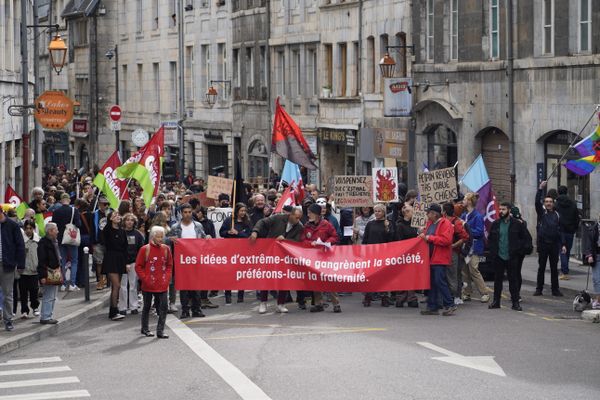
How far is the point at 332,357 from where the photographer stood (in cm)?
1730

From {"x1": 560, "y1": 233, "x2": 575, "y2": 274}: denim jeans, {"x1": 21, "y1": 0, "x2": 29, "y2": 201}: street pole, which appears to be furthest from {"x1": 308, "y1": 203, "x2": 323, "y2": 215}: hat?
{"x1": 21, "y1": 0, "x2": 29, "y2": 201}: street pole

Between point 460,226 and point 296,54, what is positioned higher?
point 296,54

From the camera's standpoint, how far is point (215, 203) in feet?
106

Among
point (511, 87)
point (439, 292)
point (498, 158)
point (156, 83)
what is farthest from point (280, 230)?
point (156, 83)

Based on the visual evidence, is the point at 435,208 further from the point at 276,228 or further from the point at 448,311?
the point at 276,228

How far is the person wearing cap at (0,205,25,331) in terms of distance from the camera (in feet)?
66.0

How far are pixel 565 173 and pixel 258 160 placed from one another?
80.9 ft

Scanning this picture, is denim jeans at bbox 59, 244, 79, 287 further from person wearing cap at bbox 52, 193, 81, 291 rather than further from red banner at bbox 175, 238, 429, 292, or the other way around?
red banner at bbox 175, 238, 429, 292

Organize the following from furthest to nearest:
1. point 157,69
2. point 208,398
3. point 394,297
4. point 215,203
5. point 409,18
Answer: point 157,69, point 409,18, point 215,203, point 394,297, point 208,398

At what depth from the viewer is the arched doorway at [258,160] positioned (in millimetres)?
56156

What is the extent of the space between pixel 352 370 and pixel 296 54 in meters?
37.9

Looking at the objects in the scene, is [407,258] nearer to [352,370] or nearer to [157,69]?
[352,370]

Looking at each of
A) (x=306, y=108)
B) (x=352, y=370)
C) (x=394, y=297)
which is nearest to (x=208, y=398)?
(x=352, y=370)

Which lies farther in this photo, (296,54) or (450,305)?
(296,54)
